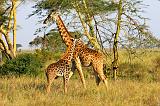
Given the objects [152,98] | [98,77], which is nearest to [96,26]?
[98,77]

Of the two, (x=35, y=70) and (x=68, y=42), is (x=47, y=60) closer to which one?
(x=35, y=70)

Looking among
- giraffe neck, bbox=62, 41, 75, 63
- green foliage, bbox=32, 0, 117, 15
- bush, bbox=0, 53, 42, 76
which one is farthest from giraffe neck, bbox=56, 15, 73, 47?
bush, bbox=0, 53, 42, 76

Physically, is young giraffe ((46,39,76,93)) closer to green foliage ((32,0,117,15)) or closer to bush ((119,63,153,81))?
green foliage ((32,0,117,15))

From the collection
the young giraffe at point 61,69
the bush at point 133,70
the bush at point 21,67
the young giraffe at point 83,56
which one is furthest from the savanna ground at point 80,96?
the bush at point 133,70

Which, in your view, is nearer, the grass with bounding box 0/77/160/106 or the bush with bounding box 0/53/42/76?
the grass with bounding box 0/77/160/106

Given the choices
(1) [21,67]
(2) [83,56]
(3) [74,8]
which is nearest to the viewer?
(2) [83,56]

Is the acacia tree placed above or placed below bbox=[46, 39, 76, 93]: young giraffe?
below

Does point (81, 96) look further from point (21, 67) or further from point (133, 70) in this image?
point (133, 70)

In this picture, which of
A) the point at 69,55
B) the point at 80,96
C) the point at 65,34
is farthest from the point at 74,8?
the point at 80,96

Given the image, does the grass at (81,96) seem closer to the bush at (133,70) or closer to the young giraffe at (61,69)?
the young giraffe at (61,69)

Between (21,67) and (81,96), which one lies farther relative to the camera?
(21,67)

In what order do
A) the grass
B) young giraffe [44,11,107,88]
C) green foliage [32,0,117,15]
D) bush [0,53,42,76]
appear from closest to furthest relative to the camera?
the grass < young giraffe [44,11,107,88] < green foliage [32,0,117,15] < bush [0,53,42,76]

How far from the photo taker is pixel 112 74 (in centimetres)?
1773

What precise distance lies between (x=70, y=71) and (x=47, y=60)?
59.5ft
